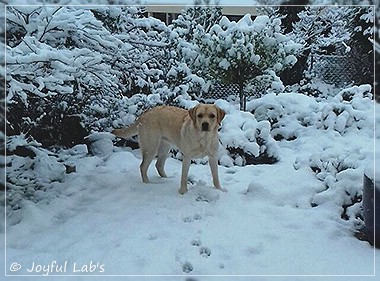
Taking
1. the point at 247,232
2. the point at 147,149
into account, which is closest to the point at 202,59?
the point at 147,149

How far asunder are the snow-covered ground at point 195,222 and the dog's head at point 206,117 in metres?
0.27

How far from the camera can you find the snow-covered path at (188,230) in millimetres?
1368

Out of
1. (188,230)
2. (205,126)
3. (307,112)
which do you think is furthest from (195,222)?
(307,112)

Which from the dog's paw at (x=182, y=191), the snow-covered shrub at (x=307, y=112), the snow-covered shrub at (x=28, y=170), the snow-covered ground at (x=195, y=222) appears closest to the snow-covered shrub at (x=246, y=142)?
the snow-covered ground at (x=195, y=222)

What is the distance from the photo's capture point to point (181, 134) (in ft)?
6.96

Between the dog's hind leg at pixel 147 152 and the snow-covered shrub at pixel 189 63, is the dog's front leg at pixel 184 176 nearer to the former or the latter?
the dog's hind leg at pixel 147 152

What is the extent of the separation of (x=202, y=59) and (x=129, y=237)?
1.67 meters

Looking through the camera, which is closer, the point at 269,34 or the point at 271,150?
the point at 271,150

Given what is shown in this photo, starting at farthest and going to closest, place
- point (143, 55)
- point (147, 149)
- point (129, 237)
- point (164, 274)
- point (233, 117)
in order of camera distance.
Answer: point (233, 117) < point (143, 55) < point (147, 149) < point (129, 237) < point (164, 274)

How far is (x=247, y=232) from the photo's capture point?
5.23 feet

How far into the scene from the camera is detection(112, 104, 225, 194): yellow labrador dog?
2.01m

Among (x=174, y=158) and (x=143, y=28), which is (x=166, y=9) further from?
(x=174, y=158)

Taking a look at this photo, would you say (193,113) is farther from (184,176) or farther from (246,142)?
(246,142)

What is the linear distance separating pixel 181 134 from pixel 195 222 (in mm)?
540
